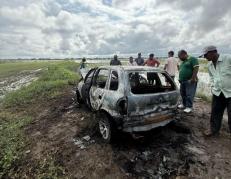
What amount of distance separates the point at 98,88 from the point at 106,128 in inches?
43.3

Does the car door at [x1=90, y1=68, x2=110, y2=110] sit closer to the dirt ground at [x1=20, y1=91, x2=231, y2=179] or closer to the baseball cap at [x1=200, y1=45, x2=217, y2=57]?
the dirt ground at [x1=20, y1=91, x2=231, y2=179]

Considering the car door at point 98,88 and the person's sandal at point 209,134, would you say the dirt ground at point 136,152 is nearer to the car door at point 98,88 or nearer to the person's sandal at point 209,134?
the person's sandal at point 209,134

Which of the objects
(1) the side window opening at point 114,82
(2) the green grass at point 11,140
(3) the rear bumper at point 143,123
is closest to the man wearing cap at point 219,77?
(3) the rear bumper at point 143,123

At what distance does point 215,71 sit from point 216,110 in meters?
0.93

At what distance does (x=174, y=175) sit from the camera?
3.77m

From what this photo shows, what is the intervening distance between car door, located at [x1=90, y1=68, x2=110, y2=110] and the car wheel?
0.40 metres

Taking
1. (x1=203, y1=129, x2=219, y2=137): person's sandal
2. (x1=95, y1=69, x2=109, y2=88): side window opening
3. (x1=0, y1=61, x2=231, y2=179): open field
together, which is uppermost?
(x1=95, y1=69, x2=109, y2=88): side window opening

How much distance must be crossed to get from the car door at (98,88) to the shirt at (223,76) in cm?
236

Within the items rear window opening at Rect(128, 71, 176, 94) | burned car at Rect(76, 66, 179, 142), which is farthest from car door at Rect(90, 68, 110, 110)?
rear window opening at Rect(128, 71, 176, 94)

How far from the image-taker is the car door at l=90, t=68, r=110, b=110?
16.2 feet

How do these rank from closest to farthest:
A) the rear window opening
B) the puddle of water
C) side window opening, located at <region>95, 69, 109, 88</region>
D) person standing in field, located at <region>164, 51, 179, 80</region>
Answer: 1. the rear window opening
2. side window opening, located at <region>95, 69, 109, 88</region>
3. person standing in field, located at <region>164, 51, 179, 80</region>
4. the puddle of water

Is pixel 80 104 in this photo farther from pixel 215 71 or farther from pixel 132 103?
pixel 215 71

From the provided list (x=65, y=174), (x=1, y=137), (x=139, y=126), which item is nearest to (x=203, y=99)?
(x=139, y=126)

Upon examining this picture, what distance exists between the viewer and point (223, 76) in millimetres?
4359
